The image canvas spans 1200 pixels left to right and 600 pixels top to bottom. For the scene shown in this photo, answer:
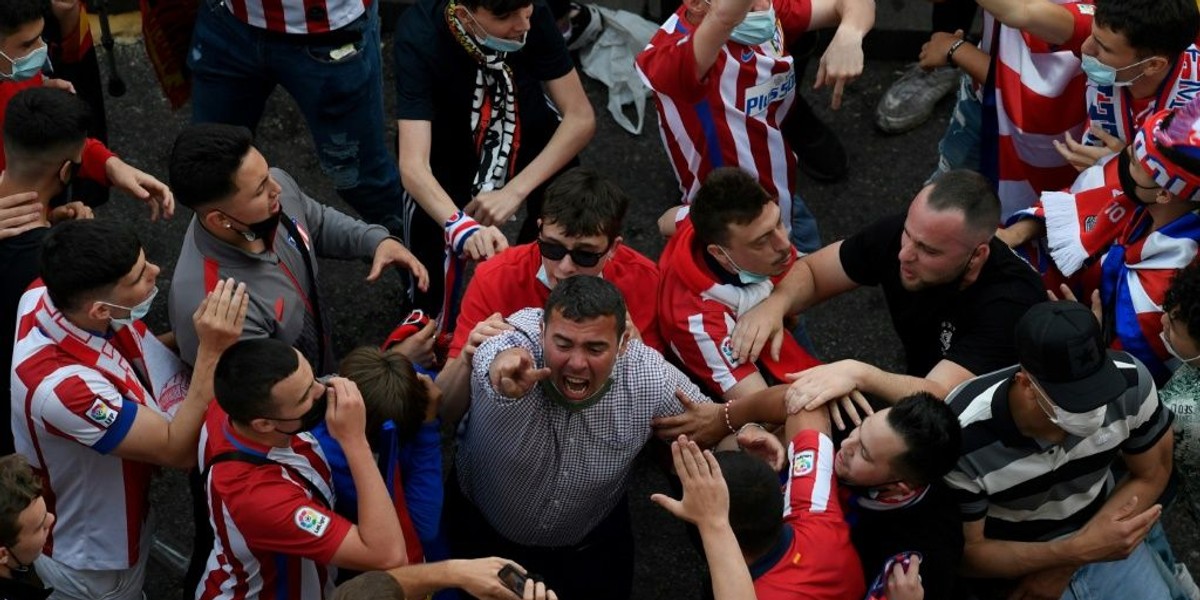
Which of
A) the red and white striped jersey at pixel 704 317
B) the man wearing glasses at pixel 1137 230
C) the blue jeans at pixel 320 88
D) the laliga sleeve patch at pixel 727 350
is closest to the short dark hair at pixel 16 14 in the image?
the blue jeans at pixel 320 88

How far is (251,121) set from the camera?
5.15m

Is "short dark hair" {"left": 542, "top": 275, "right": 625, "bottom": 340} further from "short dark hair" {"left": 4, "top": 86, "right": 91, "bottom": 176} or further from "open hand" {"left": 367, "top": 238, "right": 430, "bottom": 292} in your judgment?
"short dark hair" {"left": 4, "top": 86, "right": 91, "bottom": 176}

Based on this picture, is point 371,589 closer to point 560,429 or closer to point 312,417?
point 312,417

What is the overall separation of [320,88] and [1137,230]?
9.42 ft

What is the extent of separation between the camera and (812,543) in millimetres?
3299

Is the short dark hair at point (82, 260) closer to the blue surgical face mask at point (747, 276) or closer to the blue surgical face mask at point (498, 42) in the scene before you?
the blue surgical face mask at point (498, 42)

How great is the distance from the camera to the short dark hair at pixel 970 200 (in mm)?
3783

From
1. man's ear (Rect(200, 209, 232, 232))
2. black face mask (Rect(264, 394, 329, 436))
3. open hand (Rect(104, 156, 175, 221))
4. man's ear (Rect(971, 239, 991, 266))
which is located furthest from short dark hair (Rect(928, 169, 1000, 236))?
open hand (Rect(104, 156, 175, 221))

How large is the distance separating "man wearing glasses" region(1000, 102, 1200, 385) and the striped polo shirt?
375 millimetres

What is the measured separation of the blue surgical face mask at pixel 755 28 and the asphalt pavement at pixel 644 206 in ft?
4.84

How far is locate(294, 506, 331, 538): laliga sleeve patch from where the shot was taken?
3303 millimetres

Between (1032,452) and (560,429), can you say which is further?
(560,429)

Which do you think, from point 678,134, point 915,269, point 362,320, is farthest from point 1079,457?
point 362,320

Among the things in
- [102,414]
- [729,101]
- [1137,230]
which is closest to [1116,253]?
[1137,230]
